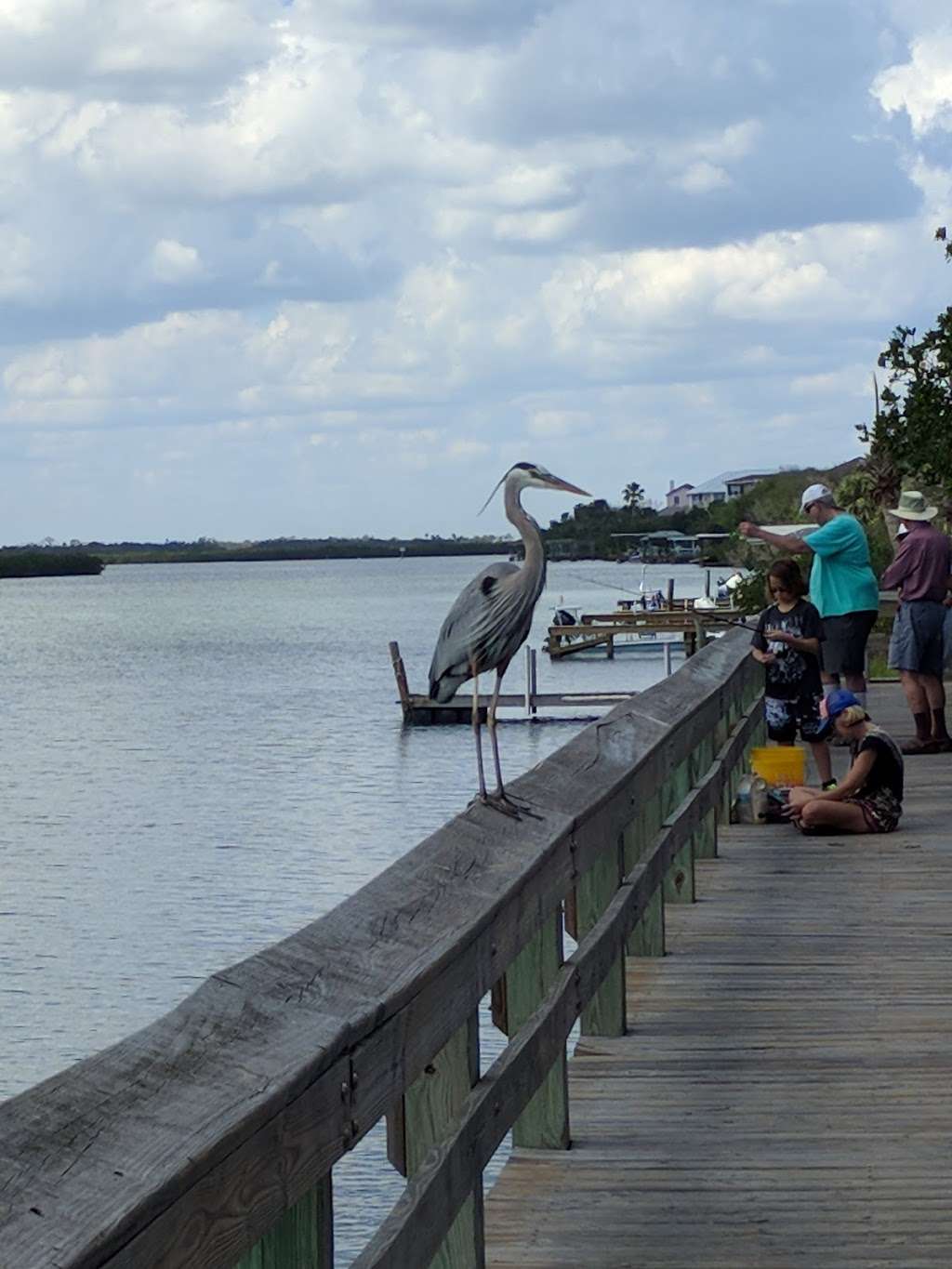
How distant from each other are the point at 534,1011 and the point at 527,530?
152 centimetres

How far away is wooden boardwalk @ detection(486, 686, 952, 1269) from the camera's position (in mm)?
4688

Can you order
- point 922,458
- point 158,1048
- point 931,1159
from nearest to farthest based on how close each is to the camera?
1. point 158,1048
2. point 931,1159
3. point 922,458

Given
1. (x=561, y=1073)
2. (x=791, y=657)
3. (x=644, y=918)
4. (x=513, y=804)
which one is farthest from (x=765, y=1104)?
(x=791, y=657)

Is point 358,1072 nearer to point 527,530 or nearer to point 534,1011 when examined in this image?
point 534,1011

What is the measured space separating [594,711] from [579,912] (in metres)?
51.1

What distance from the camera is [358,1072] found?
114 inches

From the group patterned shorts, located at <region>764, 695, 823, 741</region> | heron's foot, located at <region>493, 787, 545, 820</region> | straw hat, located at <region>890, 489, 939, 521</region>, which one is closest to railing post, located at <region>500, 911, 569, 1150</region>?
heron's foot, located at <region>493, 787, 545, 820</region>

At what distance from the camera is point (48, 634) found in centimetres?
16088

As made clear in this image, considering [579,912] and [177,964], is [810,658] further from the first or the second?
[177,964]

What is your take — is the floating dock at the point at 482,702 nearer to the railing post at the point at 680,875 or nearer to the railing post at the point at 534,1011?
the railing post at the point at 680,875

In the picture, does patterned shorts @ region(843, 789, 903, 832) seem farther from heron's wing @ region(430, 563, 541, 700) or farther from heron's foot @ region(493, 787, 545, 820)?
heron's foot @ region(493, 787, 545, 820)

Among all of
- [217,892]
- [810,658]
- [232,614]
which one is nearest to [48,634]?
[232,614]

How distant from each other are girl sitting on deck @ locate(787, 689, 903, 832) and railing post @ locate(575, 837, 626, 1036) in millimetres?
4354

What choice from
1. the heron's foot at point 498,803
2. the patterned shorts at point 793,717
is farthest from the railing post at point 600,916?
the patterned shorts at point 793,717
